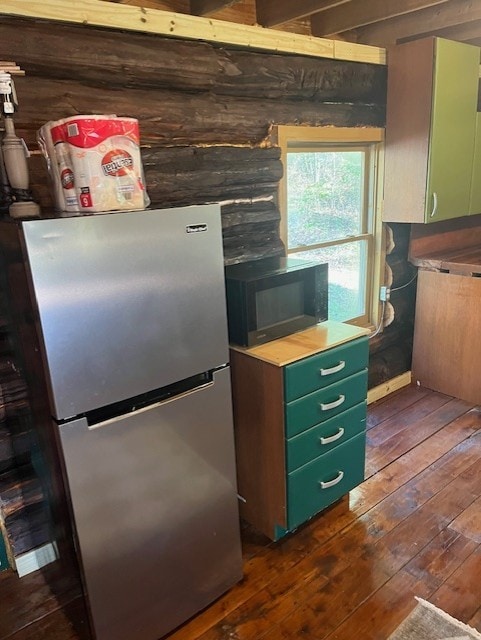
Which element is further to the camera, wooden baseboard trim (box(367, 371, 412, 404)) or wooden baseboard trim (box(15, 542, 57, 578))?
wooden baseboard trim (box(367, 371, 412, 404))

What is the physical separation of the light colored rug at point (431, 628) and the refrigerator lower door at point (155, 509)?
2.13 ft

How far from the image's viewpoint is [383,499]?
2354mm

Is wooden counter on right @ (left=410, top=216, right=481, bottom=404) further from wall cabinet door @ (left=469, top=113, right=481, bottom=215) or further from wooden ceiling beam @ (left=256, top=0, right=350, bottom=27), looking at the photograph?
wooden ceiling beam @ (left=256, top=0, right=350, bottom=27)

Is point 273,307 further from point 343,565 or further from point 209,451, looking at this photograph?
point 343,565

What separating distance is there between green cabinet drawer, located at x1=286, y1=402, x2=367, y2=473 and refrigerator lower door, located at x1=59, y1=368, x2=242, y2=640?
291mm

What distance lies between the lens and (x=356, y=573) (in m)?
1.94

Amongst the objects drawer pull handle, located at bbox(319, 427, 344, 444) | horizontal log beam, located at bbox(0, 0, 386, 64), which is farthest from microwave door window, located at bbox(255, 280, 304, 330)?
horizontal log beam, located at bbox(0, 0, 386, 64)

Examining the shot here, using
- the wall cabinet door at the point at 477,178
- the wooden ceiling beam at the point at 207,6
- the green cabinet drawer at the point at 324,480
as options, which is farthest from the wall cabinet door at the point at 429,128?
the green cabinet drawer at the point at 324,480

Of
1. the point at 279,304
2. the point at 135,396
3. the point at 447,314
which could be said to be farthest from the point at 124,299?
the point at 447,314

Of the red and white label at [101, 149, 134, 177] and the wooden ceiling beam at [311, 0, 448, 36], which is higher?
the wooden ceiling beam at [311, 0, 448, 36]

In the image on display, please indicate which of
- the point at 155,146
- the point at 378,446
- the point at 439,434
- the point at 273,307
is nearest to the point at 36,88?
the point at 155,146

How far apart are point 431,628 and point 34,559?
5.15ft

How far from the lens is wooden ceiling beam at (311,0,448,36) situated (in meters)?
2.21

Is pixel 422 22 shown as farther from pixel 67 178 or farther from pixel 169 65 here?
pixel 67 178
